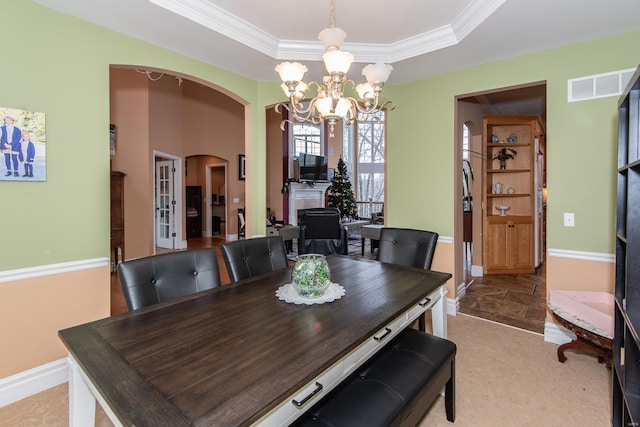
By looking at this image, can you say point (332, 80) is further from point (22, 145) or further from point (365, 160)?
point (365, 160)

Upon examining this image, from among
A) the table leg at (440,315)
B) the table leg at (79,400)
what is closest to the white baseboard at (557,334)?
the table leg at (440,315)

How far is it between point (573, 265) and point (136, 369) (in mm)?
3375

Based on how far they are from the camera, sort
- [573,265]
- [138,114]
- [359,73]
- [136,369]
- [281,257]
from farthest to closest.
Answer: [138,114]
[359,73]
[573,265]
[281,257]
[136,369]

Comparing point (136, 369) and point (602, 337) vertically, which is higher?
point (136, 369)

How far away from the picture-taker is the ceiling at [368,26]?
91.1 inches

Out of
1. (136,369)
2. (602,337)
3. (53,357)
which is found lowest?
(53,357)

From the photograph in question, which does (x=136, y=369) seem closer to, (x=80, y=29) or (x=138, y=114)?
(x=80, y=29)

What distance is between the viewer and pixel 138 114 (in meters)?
5.95

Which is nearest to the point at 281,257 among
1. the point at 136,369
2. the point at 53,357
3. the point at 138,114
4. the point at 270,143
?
the point at 136,369

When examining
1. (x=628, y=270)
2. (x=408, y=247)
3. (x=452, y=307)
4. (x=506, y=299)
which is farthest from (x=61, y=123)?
(x=506, y=299)

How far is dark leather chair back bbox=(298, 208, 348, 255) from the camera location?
5379 mm

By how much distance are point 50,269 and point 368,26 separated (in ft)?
10.3

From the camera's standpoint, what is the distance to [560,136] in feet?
9.45

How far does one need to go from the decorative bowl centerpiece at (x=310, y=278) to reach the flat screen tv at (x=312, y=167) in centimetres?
704
